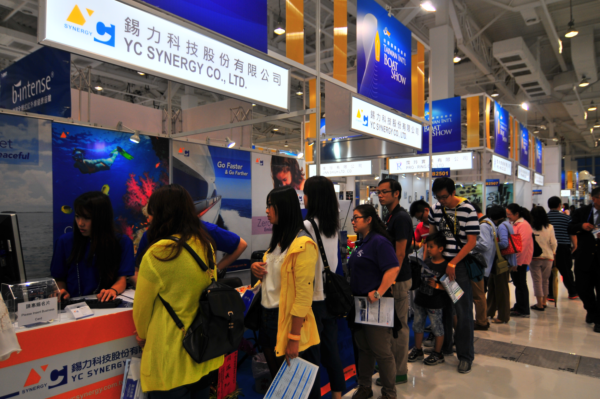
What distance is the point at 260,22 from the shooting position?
8.10 ft

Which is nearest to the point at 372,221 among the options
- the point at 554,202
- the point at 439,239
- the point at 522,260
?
the point at 439,239

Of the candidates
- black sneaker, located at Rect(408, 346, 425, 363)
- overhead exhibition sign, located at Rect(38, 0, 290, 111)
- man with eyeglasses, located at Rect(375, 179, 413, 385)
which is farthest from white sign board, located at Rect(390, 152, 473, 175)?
overhead exhibition sign, located at Rect(38, 0, 290, 111)

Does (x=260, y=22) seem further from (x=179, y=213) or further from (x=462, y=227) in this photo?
(x=462, y=227)

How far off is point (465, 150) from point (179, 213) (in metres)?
6.66

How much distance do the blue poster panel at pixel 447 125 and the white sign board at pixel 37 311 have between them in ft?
20.6

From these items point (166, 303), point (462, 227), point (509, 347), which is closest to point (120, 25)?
point (166, 303)

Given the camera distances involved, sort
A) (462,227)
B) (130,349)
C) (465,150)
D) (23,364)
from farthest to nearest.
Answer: (465,150)
(462,227)
(130,349)
(23,364)

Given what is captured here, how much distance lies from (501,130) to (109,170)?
25.5ft

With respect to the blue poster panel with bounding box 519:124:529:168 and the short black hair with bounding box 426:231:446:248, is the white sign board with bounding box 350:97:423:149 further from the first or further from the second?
the blue poster panel with bounding box 519:124:529:168

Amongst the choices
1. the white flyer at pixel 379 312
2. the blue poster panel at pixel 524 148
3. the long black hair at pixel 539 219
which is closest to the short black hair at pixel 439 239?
the white flyer at pixel 379 312

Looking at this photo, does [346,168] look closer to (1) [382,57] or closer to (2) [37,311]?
(1) [382,57]

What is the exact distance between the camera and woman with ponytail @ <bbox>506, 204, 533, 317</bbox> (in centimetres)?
503

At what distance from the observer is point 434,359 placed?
11.2ft

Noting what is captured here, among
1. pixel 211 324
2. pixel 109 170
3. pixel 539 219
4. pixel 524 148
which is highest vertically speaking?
pixel 524 148
